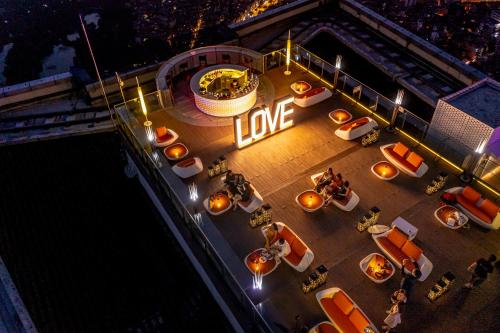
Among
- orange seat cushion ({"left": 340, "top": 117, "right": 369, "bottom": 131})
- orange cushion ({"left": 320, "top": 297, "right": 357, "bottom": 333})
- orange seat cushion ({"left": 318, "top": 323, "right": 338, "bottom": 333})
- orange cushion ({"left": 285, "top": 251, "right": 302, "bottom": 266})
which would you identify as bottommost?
orange seat cushion ({"left": 318, "top": 323, "right": 338, "bottom": 333})

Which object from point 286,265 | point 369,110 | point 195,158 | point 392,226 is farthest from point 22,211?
point 369,110

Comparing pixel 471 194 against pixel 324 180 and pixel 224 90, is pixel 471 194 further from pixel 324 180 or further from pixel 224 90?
pixel 224 90

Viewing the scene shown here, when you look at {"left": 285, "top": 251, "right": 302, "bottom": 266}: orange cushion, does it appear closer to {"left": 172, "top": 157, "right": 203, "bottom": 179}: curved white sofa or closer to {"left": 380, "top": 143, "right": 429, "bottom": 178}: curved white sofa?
{"left": 172, "top": 157, "right": 203, "bottom": 179}: curved white sofa

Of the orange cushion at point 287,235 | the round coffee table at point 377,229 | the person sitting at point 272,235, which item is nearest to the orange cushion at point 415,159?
the round coffee table at point 377,229

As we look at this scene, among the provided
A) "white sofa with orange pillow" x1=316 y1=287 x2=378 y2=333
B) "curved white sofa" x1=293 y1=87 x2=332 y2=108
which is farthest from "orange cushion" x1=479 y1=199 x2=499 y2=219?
"curved white sofa" x1=293 y1=87 x2=332 y2=108

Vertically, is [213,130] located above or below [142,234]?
above

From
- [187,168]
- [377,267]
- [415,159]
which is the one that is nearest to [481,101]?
[415,159]

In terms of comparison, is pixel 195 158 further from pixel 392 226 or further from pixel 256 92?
pixel 392 226
